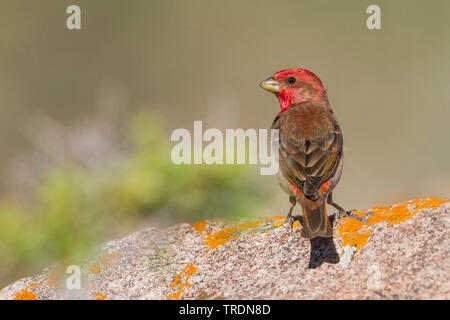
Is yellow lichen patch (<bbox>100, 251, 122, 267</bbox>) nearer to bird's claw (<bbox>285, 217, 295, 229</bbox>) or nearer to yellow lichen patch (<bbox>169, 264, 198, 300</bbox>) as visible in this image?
yellow lichen patch (<bbox>169, 264, 198, 300</bbox>)

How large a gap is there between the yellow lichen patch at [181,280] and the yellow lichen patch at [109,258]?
2.00ft

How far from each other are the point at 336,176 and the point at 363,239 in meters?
0.68

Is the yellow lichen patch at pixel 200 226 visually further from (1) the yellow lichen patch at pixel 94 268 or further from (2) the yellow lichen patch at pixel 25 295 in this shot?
(2) the yellow lichen patch at pixel 25 295

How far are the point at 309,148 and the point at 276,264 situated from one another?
3.45 feet

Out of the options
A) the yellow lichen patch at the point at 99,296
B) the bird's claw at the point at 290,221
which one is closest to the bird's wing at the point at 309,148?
the bird's claw at the point at 290,221

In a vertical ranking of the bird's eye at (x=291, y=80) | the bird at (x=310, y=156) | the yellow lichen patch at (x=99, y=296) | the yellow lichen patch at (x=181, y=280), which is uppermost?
the bird's eye at (x=291, y=80)

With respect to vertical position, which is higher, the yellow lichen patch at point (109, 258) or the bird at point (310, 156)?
the bird at point (310, 156)

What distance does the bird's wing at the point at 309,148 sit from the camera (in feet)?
15.7

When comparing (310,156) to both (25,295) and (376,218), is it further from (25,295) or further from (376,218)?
(25,295)

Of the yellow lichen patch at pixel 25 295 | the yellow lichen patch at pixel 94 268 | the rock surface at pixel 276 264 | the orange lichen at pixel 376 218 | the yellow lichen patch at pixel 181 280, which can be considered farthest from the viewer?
the yellow lichen patch at pixel 94 268

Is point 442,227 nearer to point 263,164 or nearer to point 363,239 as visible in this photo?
point 363,239

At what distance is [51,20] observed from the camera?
1458cm

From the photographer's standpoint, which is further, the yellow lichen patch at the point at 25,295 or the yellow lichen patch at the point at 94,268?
the yellow lichen patch at the point at 94,268

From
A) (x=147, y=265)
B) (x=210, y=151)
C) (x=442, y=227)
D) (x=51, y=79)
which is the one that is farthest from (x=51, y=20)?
(x=442, y=227)
